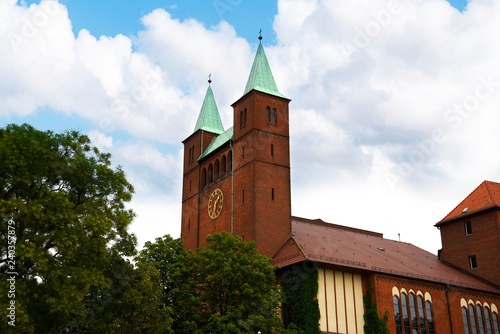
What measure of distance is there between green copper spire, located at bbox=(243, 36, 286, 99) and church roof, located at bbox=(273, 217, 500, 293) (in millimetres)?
12638

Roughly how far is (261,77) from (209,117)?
10.8 metres

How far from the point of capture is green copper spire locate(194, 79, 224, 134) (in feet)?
200

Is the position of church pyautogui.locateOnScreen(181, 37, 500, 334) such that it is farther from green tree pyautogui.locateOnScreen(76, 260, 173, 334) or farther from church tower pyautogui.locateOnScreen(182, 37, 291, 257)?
green tree pyautogui.locateOnScreen(76, 260, 173, 334)

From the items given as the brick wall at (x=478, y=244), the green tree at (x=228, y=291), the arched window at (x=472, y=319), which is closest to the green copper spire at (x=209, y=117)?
the green tree at (x=228, y=291)

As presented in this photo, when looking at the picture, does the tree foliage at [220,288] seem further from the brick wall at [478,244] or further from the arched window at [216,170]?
the brick wall at [478,244]

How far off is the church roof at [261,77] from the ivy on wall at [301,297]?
17419mm

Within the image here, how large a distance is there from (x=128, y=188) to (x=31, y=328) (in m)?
10.2

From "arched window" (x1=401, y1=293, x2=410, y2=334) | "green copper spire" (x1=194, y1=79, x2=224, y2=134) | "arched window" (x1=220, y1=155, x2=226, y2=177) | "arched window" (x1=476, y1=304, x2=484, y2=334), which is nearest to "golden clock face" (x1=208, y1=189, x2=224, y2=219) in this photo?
"arched window" (x1=220, y1=155, x2=226, y2=177)

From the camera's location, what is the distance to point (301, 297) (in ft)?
135

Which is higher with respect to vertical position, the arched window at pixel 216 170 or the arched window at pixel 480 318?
the arched window at pixel 216 170

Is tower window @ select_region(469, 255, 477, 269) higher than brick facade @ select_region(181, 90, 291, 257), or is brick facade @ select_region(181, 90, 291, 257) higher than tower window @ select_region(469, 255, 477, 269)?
brick facade @ select_region(181, 90, 291, 257)

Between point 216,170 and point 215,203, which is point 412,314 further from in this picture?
point 216,170

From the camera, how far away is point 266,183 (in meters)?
48.5

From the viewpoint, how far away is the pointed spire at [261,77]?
172 ft
